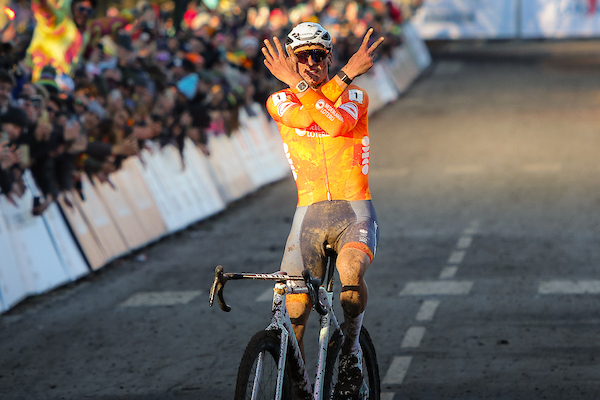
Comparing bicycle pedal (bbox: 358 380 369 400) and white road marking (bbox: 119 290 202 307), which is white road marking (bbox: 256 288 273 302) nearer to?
white road marking (bbox: 119 290 202 307)

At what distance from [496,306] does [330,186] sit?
4073mm

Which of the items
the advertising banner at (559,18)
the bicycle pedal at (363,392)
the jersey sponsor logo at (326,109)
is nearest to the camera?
the jersey sponsor logo at (326,109)

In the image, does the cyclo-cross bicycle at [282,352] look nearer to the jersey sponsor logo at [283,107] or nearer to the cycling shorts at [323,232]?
the cycling shorts at [323,232]

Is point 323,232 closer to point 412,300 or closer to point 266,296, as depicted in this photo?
point 412,300

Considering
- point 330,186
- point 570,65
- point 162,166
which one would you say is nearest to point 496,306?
point 330,186

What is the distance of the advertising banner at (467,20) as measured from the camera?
58.2 m

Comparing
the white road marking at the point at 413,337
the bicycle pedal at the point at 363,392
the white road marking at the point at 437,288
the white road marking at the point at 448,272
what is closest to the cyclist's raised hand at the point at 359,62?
the bicycle pedal at the point at 363,392

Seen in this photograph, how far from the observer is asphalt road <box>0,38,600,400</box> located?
25.3ft

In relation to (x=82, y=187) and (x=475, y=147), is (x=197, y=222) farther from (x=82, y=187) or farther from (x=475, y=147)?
(x=475, y=147)

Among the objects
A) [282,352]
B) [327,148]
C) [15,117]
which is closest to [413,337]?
[327,148]

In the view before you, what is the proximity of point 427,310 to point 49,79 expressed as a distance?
5.33 m

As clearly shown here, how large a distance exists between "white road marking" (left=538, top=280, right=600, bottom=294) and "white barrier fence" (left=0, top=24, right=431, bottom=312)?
202 inches

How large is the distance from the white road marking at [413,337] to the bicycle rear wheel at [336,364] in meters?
Result: 1.97

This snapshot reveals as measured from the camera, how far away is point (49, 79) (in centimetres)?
1199
